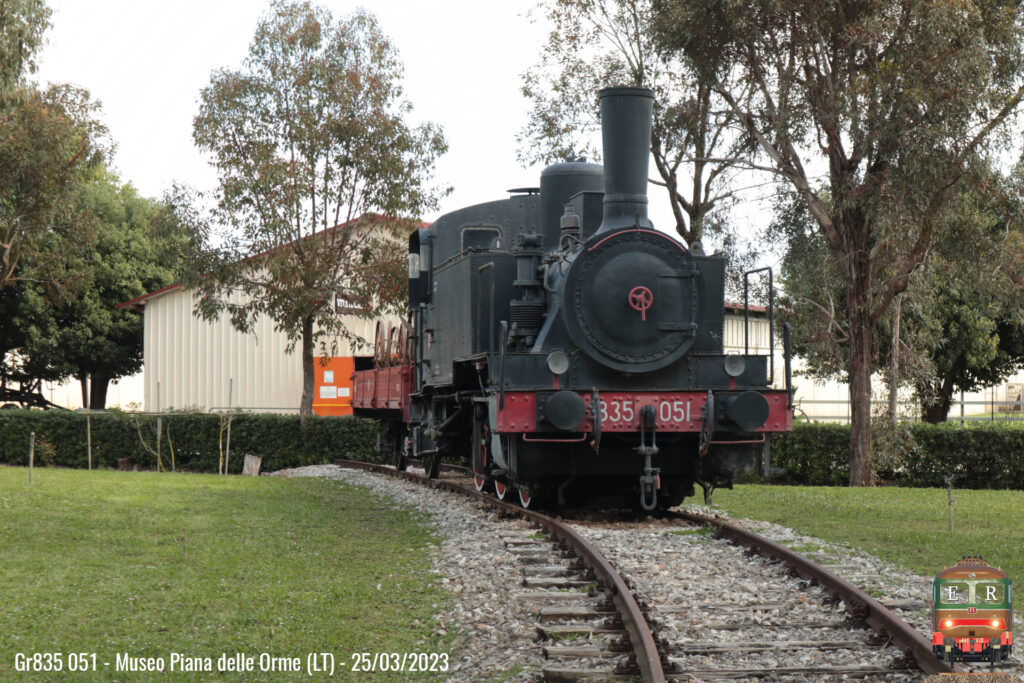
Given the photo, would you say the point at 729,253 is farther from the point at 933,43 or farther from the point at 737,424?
the point at 737,424

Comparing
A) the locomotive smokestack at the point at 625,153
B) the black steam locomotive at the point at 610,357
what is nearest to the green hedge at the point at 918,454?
the black steam locomotive at the point at 610,357

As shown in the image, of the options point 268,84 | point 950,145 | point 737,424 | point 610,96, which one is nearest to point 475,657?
point 737,424

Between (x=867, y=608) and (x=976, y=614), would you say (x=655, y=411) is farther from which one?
(x=976, y=614)

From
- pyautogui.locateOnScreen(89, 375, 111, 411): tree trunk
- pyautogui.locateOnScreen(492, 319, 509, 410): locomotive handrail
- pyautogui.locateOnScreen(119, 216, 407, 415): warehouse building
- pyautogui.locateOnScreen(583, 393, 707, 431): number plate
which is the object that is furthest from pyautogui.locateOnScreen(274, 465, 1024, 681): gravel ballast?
pyautogui.locateOnScreen(89, 375, 111, 411): tree trunk

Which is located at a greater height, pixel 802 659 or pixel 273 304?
pixel 273 304

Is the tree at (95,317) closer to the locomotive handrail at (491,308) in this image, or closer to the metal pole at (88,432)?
the metal pole at (88,432)

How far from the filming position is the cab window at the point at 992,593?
3.66m

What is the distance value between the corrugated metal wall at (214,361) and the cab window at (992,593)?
2813 centimetres

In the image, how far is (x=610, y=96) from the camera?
10.6 m

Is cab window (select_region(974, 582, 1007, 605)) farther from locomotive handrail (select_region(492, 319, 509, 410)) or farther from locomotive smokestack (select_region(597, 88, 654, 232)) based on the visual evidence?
locomotive smokestack (select_region(597, 88, 654, 232))

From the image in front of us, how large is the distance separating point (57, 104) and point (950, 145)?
2265 centimetres

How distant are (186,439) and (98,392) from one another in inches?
852

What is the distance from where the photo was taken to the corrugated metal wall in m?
31.8

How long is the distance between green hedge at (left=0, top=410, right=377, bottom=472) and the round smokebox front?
14152 millimetres
